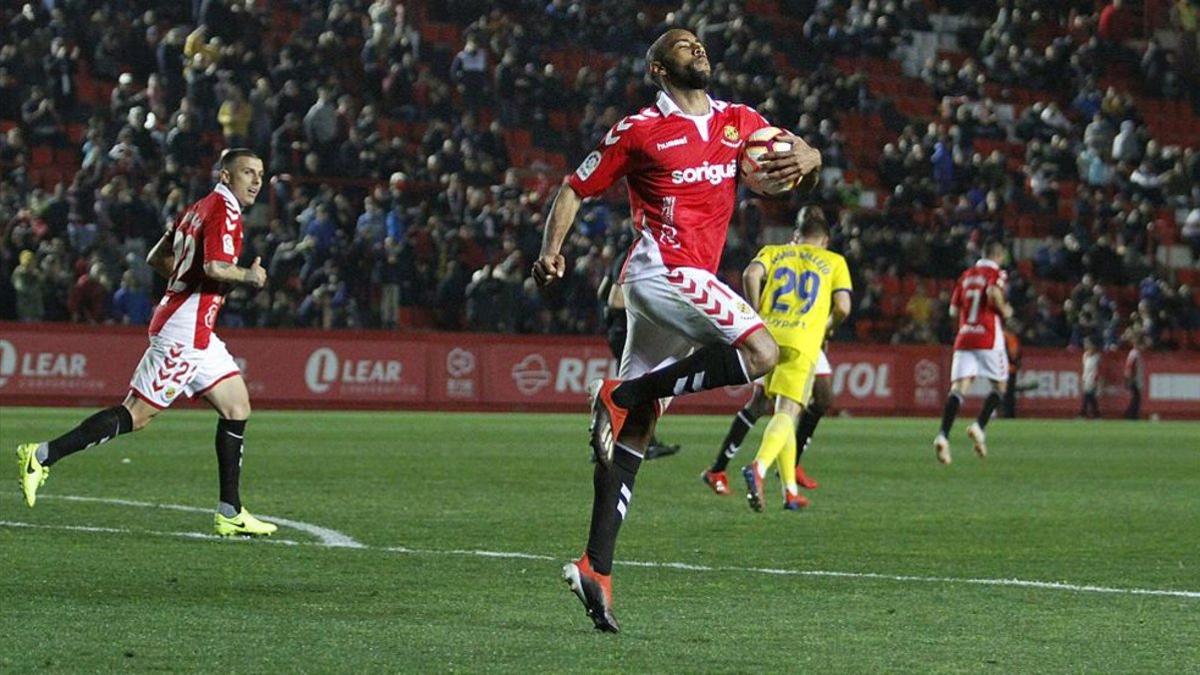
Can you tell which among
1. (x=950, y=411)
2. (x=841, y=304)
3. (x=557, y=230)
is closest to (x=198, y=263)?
(x=557, y=230)

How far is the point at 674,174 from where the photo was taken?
26.4 feet

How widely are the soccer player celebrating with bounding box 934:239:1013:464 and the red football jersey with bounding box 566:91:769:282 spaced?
44.2 feet

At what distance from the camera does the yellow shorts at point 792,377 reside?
46.8 ft

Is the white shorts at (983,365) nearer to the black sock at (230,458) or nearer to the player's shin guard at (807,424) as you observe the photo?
the player's shin guard at (807,424)

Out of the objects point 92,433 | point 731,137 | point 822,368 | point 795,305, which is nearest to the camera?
→ point 731,137

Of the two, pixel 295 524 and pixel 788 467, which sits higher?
pixel 788 467

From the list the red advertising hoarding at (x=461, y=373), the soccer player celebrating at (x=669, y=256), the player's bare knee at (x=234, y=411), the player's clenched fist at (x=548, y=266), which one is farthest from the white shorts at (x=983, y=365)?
the player's clenched fist at (x=548, y=266)

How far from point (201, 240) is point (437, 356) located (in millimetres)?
20714

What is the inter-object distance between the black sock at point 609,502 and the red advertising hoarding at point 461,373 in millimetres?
→ 21902

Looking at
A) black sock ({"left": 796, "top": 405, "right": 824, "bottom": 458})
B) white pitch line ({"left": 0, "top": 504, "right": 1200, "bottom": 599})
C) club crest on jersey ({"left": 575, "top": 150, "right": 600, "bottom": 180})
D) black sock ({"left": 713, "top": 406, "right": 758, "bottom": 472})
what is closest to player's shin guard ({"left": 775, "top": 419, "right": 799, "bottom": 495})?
black sock ({"left": 713, "top": 406, "right": 758, "bottom": 472})

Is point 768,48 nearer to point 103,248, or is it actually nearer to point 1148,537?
point 103,248

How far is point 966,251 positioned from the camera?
119ft

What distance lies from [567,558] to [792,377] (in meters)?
4.30

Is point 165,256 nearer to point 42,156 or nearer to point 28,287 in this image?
point 28,287
